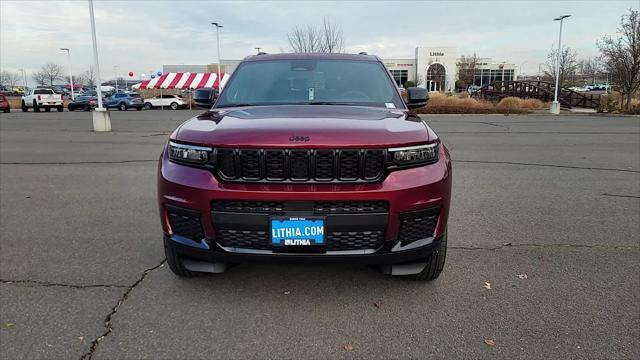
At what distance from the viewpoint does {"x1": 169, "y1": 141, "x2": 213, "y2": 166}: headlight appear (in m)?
2.89

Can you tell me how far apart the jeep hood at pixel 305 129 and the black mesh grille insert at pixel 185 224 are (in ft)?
1.50

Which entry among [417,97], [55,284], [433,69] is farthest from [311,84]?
[433,69]

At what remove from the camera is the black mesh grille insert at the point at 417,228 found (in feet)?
9.39

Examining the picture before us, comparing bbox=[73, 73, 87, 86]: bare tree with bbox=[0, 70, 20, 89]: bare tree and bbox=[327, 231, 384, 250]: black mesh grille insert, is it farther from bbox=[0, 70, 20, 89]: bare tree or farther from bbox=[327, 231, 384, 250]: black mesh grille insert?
bbox=[327, 231, 384, 250]: black mesh grille insert

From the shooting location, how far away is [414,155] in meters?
2.90

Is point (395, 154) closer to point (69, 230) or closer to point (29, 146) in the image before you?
point (69, 230)

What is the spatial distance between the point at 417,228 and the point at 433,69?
290 ft

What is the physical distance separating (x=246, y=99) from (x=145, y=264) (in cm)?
166

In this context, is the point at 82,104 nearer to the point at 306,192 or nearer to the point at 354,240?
the point at 306,192

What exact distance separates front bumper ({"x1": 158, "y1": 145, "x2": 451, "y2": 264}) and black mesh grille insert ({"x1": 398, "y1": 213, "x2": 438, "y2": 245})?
0.02 metres

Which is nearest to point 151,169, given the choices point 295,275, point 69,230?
point 69,230

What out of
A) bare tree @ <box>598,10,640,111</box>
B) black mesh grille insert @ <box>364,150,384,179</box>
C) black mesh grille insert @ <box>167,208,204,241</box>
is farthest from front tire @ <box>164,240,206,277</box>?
bare tree @ <box>598,10,640,111</box>

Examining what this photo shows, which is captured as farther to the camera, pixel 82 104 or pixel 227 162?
pixel 82 104

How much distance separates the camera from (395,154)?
2830 mm
